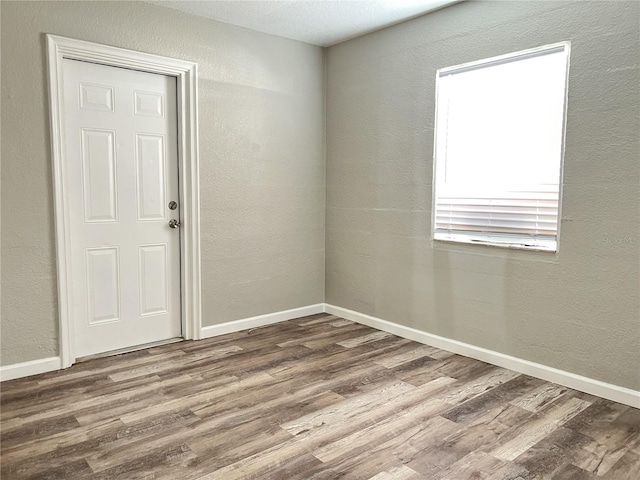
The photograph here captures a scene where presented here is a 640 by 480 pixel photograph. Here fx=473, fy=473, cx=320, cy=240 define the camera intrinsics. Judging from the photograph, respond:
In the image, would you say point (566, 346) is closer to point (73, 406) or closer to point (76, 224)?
point (73, 406)

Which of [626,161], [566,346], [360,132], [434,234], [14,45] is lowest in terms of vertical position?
[566,346]

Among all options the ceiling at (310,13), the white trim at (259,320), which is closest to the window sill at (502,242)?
the white trim at (259,320)

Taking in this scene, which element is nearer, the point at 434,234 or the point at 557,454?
the point at 557,454

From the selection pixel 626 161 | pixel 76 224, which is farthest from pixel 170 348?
pixel 626 161

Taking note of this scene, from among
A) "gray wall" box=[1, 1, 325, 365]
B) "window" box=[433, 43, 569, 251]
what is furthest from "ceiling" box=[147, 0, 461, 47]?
"window" box=[433, 43, 569, 251]

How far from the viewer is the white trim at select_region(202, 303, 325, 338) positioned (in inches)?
155

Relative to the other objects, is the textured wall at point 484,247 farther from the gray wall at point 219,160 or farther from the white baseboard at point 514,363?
the gray wall at point 219,160

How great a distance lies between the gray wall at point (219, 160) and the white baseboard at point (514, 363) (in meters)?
0.82

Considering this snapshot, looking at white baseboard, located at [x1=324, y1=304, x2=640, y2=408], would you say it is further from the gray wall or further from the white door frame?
the white door frame

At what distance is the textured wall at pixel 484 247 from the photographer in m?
2.69

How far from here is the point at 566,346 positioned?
2.96 metres

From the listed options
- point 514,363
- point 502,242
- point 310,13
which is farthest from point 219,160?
point 514,363

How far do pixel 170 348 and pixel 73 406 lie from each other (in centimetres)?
100

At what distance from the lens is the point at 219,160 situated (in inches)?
152
